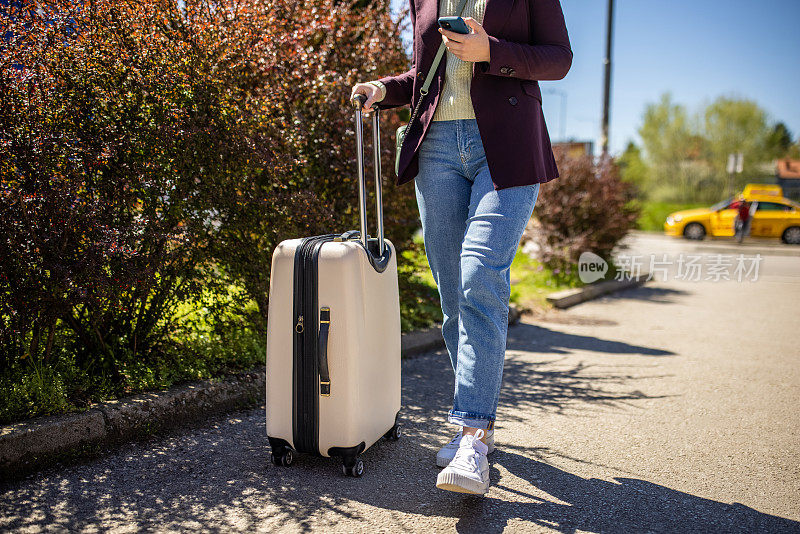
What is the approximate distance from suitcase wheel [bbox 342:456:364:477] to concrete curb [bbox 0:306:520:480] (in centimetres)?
94

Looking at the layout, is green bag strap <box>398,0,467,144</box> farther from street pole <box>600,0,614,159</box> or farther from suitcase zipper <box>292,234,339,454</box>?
street pole <box>600,0,614,159</box>

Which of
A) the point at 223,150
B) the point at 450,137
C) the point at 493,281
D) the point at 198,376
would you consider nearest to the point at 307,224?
the point at 223,150

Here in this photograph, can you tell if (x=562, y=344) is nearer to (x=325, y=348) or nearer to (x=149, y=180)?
(x=325, y=348)

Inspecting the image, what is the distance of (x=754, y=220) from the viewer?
65.4 ft

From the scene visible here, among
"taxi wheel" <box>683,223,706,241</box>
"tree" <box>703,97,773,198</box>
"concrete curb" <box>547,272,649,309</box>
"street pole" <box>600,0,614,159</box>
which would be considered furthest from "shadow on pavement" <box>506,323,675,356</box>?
"tree" <box>703,97,773,198</box>

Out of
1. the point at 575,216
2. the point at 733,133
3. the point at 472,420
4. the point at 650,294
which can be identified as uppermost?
the point at 733,133

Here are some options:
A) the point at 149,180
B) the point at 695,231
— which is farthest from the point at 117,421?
the point at 695,231

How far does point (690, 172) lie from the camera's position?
127 ft

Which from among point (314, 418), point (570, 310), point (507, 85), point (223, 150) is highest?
point (507, 85)

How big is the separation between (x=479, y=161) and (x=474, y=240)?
0.32 m

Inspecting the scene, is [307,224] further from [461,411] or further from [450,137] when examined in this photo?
[461,411]

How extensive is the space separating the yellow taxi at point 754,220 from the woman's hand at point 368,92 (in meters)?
19.9

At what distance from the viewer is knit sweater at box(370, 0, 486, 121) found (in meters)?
2.57

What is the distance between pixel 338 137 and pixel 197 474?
2.21 meters
